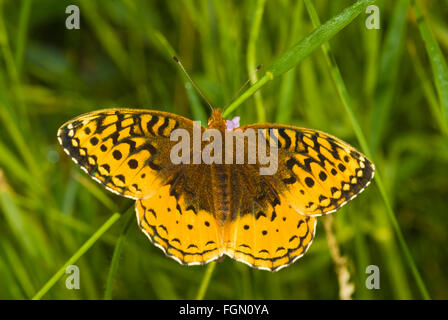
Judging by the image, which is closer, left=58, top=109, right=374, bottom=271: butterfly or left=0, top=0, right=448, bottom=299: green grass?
left=58, top=109, right=374, bottom=271: butterfly

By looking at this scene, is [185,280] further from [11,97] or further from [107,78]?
[107,78]

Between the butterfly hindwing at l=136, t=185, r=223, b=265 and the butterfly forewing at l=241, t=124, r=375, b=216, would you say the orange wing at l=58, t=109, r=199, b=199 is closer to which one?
the butterfly hindwing at l=136, t=185, r=223, b=265

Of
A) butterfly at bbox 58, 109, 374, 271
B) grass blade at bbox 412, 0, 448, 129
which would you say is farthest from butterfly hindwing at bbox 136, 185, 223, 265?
grass blade at bbox 412, 0, 448, 129

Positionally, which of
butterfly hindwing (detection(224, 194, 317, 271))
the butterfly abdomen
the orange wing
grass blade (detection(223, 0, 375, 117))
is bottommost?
butterfly hindwing (detection(224, 194, 317, 271))

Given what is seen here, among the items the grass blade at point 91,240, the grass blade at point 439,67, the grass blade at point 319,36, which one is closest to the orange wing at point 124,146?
the grass blade at point 91,240

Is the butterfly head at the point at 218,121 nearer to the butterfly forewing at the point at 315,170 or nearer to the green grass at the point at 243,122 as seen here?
the butterfly forewing at the point at 315,170

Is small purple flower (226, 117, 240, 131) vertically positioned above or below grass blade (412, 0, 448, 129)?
below
